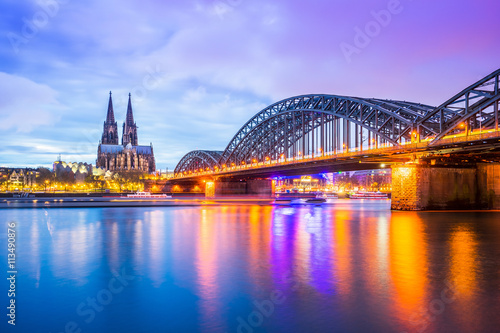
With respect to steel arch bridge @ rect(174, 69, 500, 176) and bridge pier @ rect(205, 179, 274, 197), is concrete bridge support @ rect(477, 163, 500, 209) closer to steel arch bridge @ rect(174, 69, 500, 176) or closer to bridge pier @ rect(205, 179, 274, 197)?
steel arch bridge @ rect(174, 69, 500, 176)

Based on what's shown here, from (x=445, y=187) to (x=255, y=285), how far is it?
44407mm

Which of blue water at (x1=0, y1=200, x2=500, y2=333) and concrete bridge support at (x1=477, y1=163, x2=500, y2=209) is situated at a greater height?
concrete bridge support at (x1=477, y1=163, x2=500, y2=209)

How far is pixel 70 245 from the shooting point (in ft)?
68.8

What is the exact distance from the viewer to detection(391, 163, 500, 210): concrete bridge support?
47.8 m

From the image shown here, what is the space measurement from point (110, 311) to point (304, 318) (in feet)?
15.0

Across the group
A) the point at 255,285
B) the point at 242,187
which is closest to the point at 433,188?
the point at 255,285

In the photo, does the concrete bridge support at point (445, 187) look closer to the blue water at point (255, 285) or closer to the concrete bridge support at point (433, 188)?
the concrete bridge support at point (433, 188)

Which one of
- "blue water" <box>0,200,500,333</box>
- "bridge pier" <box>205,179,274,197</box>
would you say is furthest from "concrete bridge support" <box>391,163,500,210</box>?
"bridge pier" <box>205,179,274,197</box>

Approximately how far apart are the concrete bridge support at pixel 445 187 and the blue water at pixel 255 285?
25727 mm

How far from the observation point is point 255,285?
40.0 feet

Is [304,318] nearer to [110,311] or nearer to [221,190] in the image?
[110,311]

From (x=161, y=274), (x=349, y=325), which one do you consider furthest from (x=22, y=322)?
(x=349, y=325)

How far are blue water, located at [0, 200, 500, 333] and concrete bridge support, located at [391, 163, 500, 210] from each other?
2573cm

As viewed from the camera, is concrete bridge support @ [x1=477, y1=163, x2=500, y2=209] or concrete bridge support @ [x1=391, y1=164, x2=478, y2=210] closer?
concrete bridge support @ [x1=391, y1=164, x2=478, y2=210]
